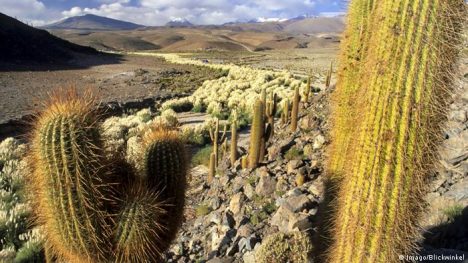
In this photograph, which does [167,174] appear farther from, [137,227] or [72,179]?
[72,179]

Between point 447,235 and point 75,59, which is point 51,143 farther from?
point 75,59

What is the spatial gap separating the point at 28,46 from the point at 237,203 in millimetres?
45561

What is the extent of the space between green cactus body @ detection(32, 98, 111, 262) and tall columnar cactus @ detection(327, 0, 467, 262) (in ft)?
6.03

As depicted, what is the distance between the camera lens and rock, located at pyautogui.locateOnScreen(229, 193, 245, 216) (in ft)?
23.6

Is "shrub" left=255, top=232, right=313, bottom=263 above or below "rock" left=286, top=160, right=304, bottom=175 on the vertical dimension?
below

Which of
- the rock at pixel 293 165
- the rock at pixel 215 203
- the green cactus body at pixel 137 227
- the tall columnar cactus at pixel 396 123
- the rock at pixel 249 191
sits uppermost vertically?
the tall columnar cactus at pixel 396 123

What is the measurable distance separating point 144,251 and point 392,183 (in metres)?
2.01

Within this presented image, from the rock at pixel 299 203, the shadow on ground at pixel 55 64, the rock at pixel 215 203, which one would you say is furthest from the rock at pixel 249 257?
the shadow on ground at pixel 55 64

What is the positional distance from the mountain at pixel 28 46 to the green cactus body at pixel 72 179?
40.3 m

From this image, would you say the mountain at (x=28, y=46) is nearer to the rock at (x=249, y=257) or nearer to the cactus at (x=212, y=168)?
the cactus at (x=212, y=168)

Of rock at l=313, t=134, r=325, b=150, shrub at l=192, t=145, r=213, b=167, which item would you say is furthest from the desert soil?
rock at l=313, t=134, r=325, b=150

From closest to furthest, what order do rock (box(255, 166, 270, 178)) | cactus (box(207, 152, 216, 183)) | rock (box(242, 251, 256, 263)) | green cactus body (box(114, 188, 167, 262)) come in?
green cactus body (box(114, 188, 167, 262)), rock (box(242, 251, 256, 263)), rock (box(255, 166, 270, 178)), cactus (box(207, 152, 216, 183))

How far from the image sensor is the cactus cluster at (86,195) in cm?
319

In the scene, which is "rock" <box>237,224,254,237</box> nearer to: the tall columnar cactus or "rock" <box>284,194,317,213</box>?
"rock" <box>284,194,317,213</box>
